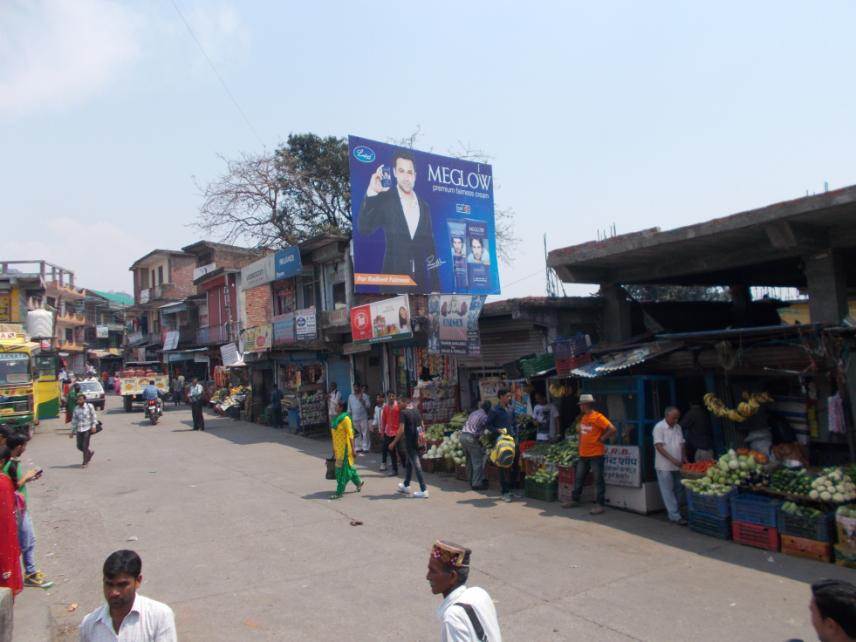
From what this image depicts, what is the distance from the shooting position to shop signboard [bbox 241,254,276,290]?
2464cm

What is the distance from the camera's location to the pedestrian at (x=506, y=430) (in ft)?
36.3

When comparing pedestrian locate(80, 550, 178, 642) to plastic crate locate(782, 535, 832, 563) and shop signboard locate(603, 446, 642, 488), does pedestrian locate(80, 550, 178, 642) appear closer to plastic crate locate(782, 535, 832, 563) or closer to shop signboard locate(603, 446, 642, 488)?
plastic crate locate(782, 535, 832, 563)

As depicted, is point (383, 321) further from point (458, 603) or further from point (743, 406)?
point (458, 603)

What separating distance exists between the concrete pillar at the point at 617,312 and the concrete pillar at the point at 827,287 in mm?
3973

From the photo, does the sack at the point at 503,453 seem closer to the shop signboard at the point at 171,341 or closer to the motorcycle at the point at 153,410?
the motorcycle at the point at 153,410

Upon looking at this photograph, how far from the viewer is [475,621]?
3.00m

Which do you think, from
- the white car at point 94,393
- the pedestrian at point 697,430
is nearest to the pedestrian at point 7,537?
the pedestrian at point 697,430

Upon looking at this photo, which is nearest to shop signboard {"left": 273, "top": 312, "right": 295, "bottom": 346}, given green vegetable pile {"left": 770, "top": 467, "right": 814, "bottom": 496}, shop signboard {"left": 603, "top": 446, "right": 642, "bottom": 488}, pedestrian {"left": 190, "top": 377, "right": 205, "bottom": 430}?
pedestrian {"left": 190, "top": 377, "right": 205, "bottom": 430}

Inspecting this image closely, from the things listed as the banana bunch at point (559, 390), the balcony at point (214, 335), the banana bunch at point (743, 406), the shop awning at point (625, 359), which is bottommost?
the banana bunch at point (743, 406)

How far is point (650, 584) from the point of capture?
6.64 metres

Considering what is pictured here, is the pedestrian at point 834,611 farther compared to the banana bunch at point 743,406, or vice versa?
the banana bunch at point 743,406

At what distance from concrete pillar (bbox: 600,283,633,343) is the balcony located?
A: 26770mm

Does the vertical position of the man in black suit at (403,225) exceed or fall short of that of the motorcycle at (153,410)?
it exceeds it

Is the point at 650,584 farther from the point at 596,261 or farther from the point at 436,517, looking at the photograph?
the point at 596,261
